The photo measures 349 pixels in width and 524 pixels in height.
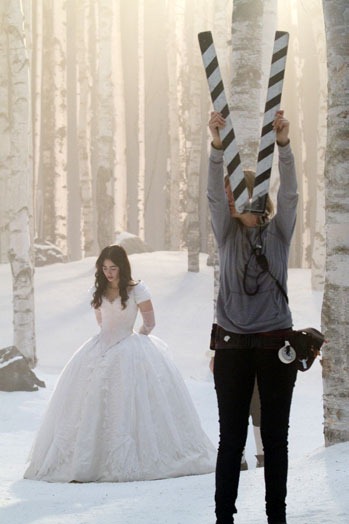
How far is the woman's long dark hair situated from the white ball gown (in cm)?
7

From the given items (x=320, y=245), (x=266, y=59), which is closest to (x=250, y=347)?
(x=266, y=59)

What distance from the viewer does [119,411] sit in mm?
7125

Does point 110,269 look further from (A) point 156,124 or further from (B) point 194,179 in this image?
(A) point 156,124

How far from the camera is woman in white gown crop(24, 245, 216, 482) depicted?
699 centimetres

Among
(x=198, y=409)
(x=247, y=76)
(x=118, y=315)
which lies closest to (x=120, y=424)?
(x=118, y=315)

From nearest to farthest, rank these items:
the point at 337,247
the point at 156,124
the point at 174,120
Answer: the point at 337,247 < the point at 174,120 < the point at 156,124

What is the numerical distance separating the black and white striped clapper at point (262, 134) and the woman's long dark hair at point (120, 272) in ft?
9.20

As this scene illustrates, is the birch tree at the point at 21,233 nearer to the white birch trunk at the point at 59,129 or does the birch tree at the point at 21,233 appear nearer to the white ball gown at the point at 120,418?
the white ball gown at the point at 120,418

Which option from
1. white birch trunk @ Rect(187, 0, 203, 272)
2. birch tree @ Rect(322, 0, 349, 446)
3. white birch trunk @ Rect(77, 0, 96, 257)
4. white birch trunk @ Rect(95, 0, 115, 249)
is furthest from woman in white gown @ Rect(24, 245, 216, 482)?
white birch trunk @ Rect(77, 0, 96, 257)

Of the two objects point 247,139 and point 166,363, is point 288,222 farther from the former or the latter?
point 247,139

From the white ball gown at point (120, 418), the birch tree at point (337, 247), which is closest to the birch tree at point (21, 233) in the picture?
the white ball gown at point (120, 418)

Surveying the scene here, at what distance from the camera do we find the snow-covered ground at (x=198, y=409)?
5062 mm

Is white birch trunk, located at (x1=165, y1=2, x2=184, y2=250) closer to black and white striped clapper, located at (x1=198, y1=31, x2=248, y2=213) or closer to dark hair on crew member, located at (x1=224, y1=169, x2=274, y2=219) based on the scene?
black and white striped clapper, located at (x1=198, y1=31, x2=248, y2=213)

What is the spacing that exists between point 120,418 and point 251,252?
3.23 meters
